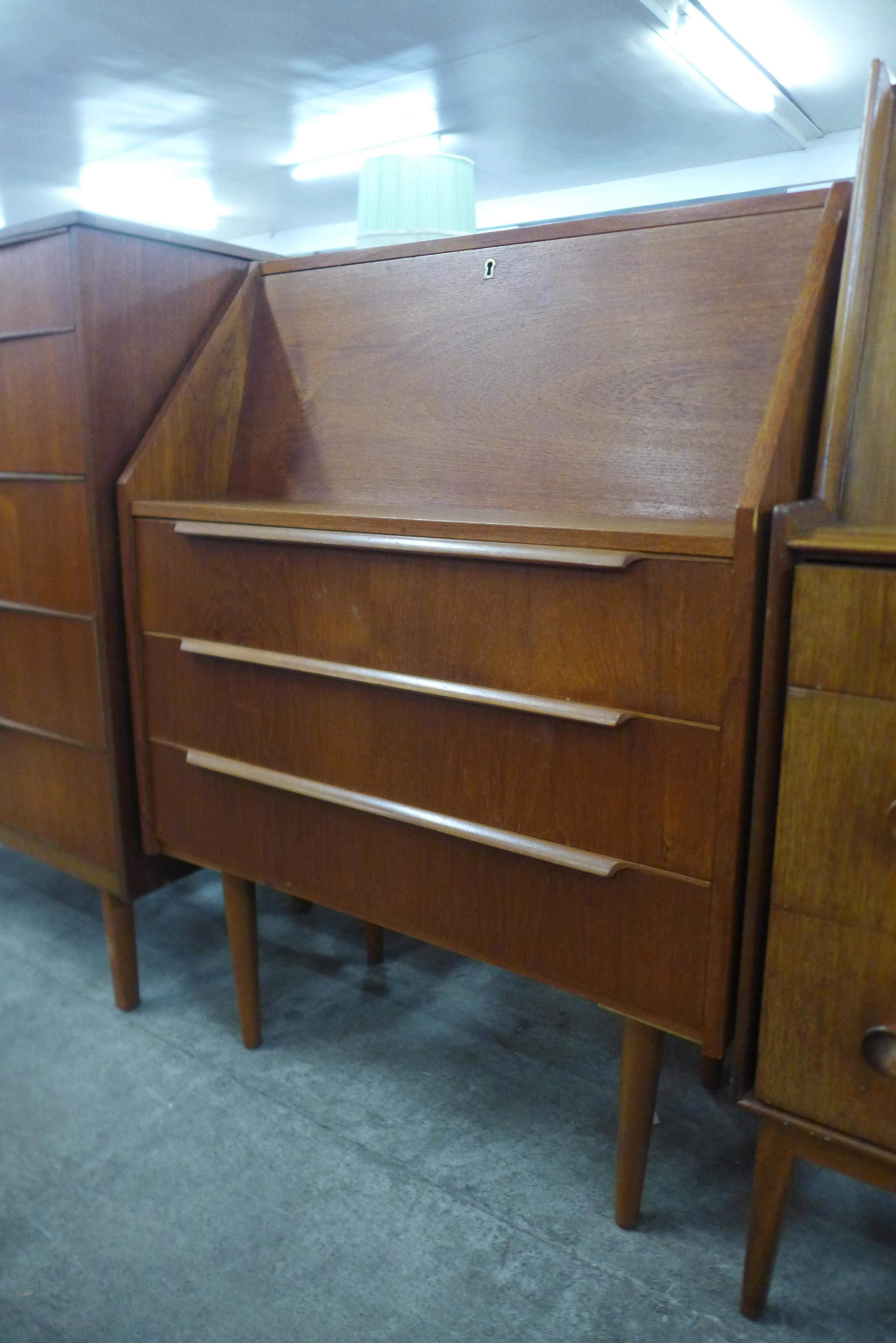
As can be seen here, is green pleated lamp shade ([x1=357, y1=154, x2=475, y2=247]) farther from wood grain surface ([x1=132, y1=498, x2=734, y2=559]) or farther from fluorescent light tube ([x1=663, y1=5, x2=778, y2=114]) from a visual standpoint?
fluorescent light tube ([x1=663, y1=5, x2=778, y2=114])

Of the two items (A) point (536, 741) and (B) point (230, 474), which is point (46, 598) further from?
(A) point (536, 741)

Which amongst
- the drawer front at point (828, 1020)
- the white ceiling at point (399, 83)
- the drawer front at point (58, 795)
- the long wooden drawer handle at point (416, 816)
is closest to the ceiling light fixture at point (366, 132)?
the white ceiling at point (399, 83)

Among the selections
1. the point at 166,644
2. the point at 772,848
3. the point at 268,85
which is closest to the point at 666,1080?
the point at 772,848

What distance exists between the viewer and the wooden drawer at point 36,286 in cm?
137

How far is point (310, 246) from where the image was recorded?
866cm

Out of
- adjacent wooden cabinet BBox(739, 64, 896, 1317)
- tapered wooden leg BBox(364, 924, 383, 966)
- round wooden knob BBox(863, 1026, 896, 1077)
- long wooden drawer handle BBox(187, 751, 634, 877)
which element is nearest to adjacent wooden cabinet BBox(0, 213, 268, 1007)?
long wooden drawer handle BBox(187, 751, 634, 877)

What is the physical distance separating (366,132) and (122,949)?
18.1 ft

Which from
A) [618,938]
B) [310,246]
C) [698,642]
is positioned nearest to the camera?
[698,642]

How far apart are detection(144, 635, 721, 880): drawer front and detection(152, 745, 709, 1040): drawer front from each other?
0.04 meters

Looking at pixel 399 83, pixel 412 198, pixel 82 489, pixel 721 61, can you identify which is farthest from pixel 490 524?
pixel 399 83

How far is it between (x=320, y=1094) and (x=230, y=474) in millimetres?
940

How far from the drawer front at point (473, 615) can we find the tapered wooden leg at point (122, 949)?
50 centimetres

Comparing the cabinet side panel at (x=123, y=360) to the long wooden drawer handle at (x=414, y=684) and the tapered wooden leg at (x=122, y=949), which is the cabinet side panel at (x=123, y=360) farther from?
the long wooden drawer handle at (x=414, y=684)

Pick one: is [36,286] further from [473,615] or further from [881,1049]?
[881,1049]
